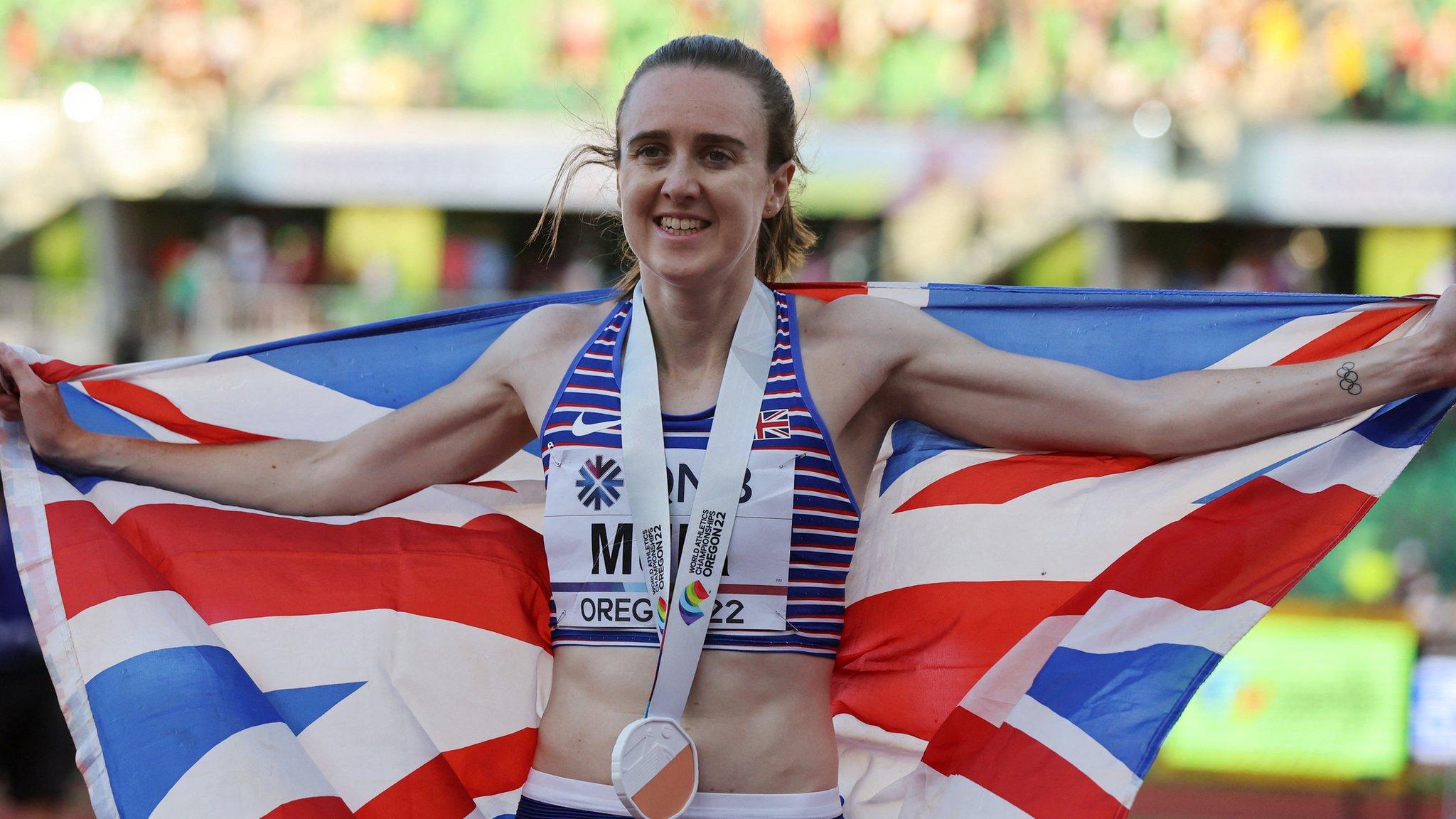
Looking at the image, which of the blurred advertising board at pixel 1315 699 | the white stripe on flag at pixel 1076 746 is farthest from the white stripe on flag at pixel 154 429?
the blurred advertising board at pixel 1315 699

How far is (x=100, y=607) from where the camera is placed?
266 centimetres

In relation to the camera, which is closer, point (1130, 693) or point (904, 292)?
point (1130, 693)

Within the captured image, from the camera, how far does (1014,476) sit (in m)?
2.75

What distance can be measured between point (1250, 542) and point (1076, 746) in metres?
0.48

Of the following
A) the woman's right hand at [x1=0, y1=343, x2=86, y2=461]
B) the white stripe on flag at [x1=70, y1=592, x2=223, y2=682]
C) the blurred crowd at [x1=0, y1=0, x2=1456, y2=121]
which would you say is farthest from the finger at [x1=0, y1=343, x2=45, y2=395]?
the blurred crowd at [x1=0, y1=0, x2=1456, y2=121]

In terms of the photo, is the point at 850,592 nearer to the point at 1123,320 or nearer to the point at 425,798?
the point at 1123,320

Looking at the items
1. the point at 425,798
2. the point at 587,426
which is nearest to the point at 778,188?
the point at 587,426

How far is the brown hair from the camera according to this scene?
2369mm

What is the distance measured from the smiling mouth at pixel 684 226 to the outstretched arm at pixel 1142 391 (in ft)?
1.15

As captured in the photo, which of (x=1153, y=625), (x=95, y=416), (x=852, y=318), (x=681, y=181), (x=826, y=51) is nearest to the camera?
(x=681, y=181)

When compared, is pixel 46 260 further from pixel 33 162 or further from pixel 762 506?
pixel 762 506

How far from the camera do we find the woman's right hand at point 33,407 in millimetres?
2811

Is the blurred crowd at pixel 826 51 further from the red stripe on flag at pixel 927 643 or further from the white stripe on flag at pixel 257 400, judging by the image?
the red stripe on flag at pixel 927 643

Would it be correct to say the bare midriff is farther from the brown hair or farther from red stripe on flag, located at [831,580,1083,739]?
the brown hair
